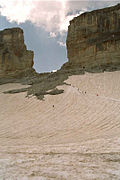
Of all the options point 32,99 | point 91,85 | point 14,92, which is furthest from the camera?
point 91,85

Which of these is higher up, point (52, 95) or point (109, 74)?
point (109, 74)

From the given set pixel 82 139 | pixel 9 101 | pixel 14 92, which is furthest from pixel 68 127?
pixel 14 92

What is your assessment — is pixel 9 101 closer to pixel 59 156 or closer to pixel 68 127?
pixel 68 127

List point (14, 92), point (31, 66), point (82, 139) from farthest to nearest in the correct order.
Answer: point (31, 66)
point (14, 92)
point (82, 139)

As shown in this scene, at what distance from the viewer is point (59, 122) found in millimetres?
6703

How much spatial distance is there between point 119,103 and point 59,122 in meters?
3.65

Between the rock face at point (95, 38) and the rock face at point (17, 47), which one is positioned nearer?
the rock face at point (95, 38)

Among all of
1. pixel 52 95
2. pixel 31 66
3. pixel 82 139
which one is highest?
pixel 31 66

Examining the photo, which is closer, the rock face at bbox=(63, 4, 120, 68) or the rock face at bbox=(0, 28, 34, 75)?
the rock face at bbox=(63, 4, 120, 68)

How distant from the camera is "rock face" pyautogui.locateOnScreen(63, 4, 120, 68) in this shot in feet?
71.4

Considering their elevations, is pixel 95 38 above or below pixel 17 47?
above

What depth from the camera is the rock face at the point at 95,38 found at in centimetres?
2175

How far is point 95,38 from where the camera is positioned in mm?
23516

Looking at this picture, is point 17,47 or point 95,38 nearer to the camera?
point 95,38
